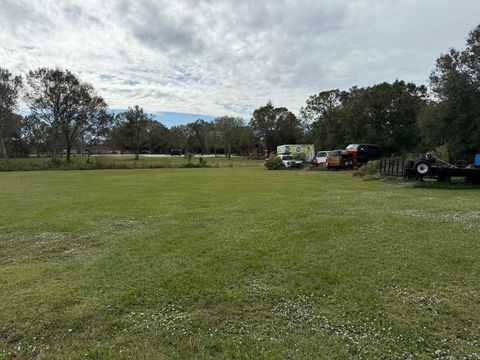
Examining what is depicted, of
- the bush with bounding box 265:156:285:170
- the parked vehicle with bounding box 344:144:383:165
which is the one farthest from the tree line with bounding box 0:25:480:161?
the bush with bounding box 265:156:285:170

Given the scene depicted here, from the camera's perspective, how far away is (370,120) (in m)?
44.0

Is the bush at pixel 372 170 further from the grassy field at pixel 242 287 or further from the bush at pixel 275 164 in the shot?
the bush at pixel 275 164

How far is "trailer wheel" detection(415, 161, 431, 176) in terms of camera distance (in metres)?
17.2

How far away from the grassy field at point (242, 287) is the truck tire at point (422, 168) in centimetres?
928

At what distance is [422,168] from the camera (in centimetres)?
1747

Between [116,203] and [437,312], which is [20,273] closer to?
→ [437,312]

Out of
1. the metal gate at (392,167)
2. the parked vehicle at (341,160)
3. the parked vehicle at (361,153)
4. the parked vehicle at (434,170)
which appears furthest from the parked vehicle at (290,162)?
the parked vehicle at (434,170)

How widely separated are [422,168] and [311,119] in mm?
49107

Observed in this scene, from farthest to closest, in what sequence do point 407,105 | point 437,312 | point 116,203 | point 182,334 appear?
point 407,105 < point 116,203 < point 437,312 < point 182,334

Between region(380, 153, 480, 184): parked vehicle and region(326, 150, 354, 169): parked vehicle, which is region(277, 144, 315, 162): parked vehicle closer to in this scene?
region(326, 150, 354, 169): parked vehicle

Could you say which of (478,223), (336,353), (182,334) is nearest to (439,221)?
(478,223)

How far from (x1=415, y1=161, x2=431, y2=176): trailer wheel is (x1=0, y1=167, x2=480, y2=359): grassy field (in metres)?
9.28

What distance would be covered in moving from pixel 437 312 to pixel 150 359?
3.26 metres

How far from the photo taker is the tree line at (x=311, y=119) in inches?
863
